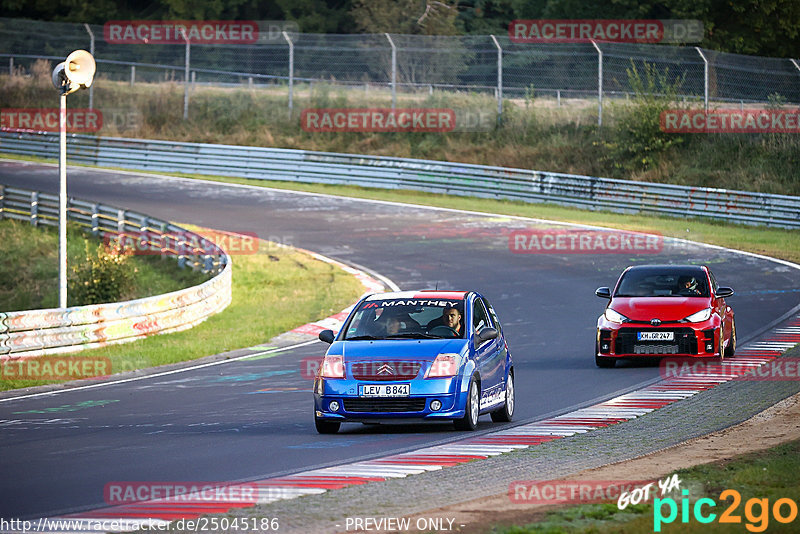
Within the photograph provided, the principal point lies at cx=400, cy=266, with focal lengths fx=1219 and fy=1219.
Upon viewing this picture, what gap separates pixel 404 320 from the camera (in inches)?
523

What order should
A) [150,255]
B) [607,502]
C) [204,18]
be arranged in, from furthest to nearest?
[204,18] < [150,255] < [607,502]

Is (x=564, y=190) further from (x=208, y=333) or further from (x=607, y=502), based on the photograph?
(x=607, y=502)

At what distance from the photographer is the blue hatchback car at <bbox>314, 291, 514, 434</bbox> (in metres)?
12.2

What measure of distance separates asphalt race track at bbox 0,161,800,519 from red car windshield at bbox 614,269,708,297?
1.24 metres

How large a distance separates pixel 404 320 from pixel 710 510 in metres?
5.91

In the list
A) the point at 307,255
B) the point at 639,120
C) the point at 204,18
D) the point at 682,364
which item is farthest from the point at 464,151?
the point at 204,18

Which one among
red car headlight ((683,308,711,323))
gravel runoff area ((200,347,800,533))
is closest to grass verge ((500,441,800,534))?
gravel runoff area ((200,347,800,533))

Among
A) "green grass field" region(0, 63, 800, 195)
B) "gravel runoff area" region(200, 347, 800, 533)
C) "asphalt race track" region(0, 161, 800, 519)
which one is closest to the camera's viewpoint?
"gravel runoff area" region(200, 347, 800, 533)

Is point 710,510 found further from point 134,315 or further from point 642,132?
point 642,132

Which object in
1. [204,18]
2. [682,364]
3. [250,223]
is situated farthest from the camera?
[204,18]

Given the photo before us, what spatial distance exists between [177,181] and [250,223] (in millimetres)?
9052

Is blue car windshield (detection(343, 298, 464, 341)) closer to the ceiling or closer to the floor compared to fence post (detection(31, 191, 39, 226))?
closer to the ceiling

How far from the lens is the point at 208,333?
22484 millimetres

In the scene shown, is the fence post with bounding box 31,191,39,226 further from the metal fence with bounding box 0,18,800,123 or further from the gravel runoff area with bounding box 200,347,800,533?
the gravel runoff area with bounding box 200,347,800,533
